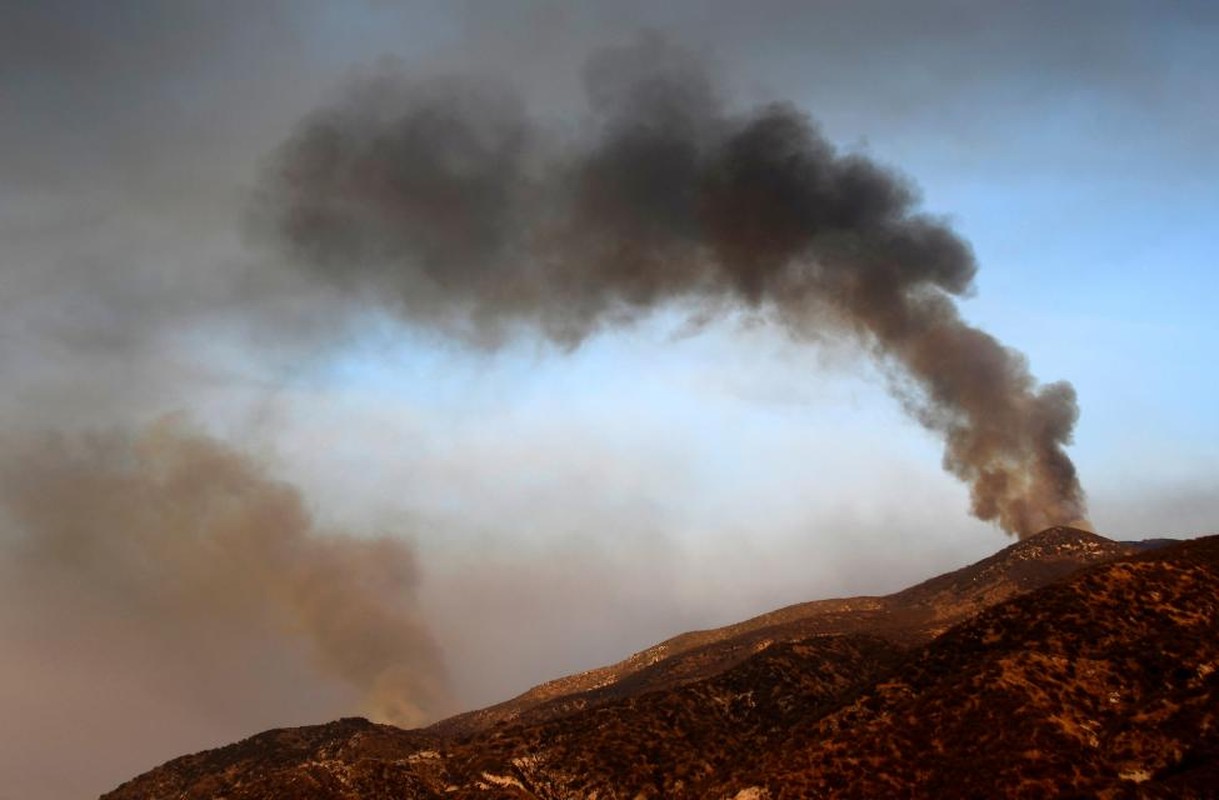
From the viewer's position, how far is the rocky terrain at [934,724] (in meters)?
71.9

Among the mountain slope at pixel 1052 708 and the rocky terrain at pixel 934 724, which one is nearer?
the mountain slope at pixel 1052 708

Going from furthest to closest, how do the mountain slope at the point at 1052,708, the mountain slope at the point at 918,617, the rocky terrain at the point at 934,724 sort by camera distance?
the mountain slope at the point at 918,617 < the rocky terrain at the point at 934,724 < the mountain slope at the point at 1052,708

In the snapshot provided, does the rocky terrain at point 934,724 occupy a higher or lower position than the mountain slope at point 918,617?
lower

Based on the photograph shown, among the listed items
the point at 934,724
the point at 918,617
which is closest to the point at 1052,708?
the point at 934,724

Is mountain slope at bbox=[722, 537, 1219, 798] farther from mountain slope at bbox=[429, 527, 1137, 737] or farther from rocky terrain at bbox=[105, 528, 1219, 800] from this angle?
mountain slope at bbox=[429, 527, 1137, 737]

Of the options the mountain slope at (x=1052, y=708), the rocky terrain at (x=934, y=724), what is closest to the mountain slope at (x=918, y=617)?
the rocky terrain at (x=934, y=724)

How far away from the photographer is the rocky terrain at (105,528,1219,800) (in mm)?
71875

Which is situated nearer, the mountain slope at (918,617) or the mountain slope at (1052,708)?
the mountain slope at (1052,708)

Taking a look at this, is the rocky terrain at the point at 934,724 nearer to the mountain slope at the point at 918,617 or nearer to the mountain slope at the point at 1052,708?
the mountain slope at the point at 1052,708

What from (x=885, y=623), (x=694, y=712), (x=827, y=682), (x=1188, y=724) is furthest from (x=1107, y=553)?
(x=1188, y=724)

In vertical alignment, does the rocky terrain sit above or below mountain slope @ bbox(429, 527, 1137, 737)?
below

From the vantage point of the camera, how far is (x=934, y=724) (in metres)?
80.2

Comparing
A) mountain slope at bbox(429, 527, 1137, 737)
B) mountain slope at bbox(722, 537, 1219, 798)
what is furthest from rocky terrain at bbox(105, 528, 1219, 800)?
mountain slope at bbox(429, 527, 1137, 737)

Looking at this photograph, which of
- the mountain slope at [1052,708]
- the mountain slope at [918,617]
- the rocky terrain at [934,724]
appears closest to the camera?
the mountain slope at [1052,708]
